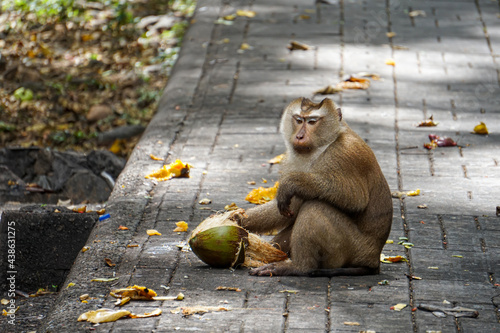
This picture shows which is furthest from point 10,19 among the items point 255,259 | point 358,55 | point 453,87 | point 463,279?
point 463,279

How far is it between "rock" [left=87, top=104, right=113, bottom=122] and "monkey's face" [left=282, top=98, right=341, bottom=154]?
17.3ft

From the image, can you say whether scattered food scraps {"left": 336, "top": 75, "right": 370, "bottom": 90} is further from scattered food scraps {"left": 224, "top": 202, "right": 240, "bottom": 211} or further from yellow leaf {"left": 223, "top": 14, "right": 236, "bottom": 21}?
scattered food scraps {"left": 224, "top": 202, "right": 240, "bottom": 211}

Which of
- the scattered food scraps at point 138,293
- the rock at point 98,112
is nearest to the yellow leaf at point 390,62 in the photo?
the rock at point 98,112

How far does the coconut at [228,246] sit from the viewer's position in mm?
4508

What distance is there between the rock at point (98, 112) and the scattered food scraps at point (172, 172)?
3.29 meters

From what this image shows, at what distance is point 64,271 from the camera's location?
5547 mm

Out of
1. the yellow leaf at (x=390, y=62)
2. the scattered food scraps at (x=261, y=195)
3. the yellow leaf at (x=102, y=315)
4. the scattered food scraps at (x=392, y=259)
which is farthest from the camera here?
the yellow leaf at (x=390, y=62)

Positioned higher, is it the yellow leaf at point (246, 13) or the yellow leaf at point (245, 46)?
the yellow leaf at point (245, 46)

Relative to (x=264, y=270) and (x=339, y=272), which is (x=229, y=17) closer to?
(x=264, y=270)

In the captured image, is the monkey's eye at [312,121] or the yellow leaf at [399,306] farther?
the monkey's eye at [312,121]

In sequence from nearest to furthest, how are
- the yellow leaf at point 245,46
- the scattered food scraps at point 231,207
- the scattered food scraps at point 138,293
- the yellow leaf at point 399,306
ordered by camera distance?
the yellow leaf at point 399,306 → the scattered food scraps at point 138,293 → the scattered food scraps at point 231,207 → the yellow leaf at point 245,46

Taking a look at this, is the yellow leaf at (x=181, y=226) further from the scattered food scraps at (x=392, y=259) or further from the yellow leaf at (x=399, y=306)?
the yellow leaf at (x=399, y=306)

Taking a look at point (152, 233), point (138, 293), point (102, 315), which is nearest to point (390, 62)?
point (152, 233)

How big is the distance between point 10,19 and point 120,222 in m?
7.44
